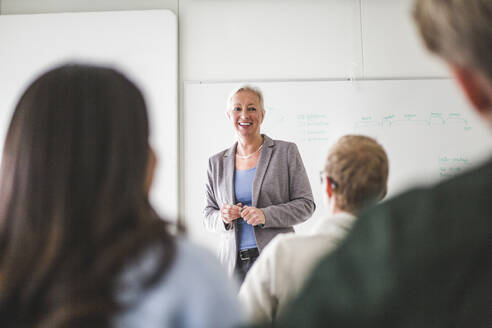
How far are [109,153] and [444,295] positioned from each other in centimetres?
45

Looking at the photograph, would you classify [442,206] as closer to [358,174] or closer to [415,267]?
[415,267]

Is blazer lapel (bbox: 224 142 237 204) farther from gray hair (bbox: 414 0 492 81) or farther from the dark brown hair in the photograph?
gray hair (bbox: 414 0 492 81)

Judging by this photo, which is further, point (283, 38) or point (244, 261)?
point (283, 38)

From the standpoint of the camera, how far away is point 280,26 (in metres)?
3.39

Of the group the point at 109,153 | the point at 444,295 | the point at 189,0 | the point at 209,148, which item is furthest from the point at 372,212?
the point at 189,0

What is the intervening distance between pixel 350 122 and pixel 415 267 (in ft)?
10.4

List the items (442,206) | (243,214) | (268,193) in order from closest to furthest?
(442,206) < (243,214) < (268,193)

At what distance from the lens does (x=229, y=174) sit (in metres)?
2.42

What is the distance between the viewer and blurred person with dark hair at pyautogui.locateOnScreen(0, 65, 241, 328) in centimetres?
52

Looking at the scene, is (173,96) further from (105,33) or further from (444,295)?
(444,295)

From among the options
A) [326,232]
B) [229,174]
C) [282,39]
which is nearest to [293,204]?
[229,174]

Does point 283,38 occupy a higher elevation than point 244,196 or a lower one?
higher

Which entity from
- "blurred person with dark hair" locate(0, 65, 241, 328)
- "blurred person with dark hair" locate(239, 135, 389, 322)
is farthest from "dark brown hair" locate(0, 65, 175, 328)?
"blurred person with dark hair" locate(239, 135, 389, 322)

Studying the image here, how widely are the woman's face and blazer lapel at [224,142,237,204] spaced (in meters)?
0.16
